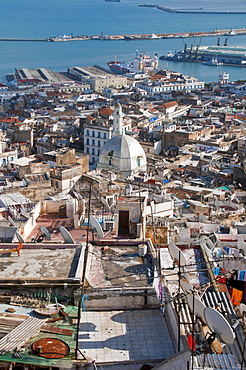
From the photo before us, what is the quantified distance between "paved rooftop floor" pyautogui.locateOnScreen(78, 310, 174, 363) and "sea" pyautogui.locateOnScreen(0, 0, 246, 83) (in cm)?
6024

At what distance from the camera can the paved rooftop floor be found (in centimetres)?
460

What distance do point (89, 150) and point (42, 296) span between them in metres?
24.5

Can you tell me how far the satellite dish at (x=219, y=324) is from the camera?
14.6 ft

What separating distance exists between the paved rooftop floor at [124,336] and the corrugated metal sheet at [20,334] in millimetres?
437

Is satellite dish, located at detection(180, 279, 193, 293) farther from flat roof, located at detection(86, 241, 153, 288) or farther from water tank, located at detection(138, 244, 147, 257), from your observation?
water tank, located at detection(138, 244, 147, 257)

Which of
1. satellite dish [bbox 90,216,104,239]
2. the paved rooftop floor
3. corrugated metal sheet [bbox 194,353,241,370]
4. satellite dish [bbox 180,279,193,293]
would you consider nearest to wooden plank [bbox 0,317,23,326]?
the paved rooftop floor

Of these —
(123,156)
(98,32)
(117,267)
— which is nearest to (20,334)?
(117,267)

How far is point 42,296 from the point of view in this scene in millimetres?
5168

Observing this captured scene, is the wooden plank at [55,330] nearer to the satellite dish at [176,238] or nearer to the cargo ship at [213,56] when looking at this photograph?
the satellite dish at [176,238]

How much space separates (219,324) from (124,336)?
2.85 ft

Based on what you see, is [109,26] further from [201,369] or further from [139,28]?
[201,369]

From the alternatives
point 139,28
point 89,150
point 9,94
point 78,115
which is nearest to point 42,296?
point 89,150

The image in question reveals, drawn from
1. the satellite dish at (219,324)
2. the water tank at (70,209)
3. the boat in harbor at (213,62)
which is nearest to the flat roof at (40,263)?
the satellite dish at (219,324)

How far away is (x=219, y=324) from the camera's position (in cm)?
449
